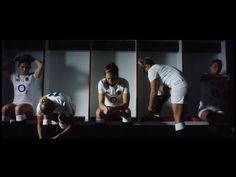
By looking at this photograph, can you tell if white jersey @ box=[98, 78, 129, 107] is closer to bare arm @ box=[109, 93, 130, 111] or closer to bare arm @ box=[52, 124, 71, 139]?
bare arm @ box=[109, 93, 130, 111]

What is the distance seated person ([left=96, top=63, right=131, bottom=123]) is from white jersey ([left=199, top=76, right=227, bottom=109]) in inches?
22.4

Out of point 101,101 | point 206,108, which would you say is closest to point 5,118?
point 101,101

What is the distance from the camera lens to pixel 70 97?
2.45 metres

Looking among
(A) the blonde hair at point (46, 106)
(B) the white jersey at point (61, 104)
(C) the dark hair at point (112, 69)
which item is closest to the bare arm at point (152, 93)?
(C) the dark hair at point (112, 69)

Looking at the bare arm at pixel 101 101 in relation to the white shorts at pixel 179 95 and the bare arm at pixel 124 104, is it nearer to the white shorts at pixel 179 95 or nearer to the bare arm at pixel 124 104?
the bare arm at pixel 124 104

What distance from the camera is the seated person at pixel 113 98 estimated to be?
2.35 meters

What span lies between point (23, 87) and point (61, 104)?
358mm

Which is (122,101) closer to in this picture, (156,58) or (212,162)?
(156,58)

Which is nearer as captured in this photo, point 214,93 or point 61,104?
point 61,104

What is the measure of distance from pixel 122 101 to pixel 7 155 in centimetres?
86

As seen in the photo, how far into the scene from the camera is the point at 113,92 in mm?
2389

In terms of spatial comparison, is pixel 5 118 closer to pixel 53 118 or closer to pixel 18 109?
pixel 18 109

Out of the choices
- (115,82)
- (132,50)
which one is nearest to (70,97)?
(115,82)

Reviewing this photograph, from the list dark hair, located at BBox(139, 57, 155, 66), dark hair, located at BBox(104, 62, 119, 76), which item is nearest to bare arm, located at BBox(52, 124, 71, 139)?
dark hair, located at BBox(104, 62, 119, 76)
